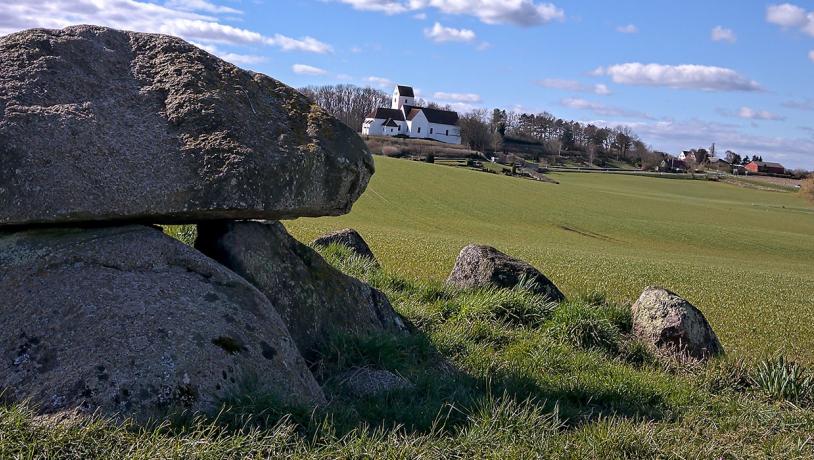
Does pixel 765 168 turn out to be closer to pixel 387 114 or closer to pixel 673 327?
pixel 387 114

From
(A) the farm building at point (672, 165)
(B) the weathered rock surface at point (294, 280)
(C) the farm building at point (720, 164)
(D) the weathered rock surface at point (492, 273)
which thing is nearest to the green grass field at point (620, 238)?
(D) the weathered rock surface at point (492, 273)

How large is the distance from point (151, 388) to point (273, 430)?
90cm

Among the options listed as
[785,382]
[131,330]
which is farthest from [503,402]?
[785,382]

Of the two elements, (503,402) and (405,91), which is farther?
(405,91)

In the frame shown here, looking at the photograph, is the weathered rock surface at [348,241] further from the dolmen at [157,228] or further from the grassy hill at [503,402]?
the dolmen at [157,228]

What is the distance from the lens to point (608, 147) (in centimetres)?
17988

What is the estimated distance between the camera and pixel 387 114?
15688 centimetres

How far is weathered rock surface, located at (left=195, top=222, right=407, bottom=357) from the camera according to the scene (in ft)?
25.0

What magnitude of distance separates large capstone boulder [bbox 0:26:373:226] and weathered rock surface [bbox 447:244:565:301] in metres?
3.55

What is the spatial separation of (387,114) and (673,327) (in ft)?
489

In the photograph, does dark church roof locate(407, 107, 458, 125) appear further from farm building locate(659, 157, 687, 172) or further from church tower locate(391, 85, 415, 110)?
farm building locate(659, 157, 687, 172)

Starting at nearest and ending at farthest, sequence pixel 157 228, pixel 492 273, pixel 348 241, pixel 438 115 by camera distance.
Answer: pixel 157 228
pixel 492 273
pixel 348 241
pixel 438 115

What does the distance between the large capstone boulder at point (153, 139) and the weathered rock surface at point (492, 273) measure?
3549 mm

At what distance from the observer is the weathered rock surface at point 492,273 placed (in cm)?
1129
